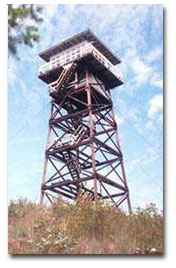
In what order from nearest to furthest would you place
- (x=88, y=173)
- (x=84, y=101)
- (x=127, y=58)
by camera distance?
(x=127, y=58) < (x=88, y=173) < (x=84, y=101)

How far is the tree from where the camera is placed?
5004mm

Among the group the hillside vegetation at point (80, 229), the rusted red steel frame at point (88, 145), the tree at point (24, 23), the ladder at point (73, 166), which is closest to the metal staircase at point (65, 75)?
the rusted red steel frame at point (88, 145)

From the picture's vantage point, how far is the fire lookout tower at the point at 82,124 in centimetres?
611

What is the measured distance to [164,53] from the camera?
5750mm

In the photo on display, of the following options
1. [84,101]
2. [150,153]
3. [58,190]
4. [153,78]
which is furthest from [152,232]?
[84,101]

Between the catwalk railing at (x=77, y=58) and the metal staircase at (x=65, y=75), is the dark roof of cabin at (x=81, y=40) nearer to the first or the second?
the catwalk railing at (x=77, y=58)

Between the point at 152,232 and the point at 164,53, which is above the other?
the point at 164,53

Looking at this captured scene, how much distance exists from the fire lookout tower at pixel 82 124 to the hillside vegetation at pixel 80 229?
0.23 m

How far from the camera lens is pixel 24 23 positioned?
510cm

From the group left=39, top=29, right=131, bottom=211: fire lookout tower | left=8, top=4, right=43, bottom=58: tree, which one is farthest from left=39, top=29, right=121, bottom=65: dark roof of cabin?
→ left=8, top=4, right=43, bottom=58: tree

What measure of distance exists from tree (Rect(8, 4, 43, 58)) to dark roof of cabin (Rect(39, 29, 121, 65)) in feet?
2.44
